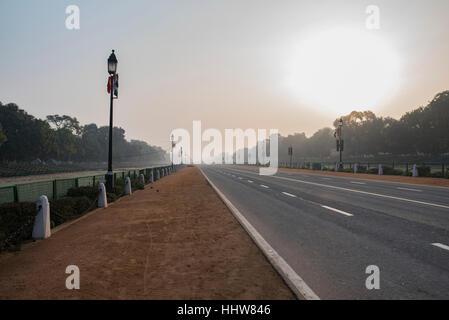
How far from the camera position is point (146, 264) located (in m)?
5.02

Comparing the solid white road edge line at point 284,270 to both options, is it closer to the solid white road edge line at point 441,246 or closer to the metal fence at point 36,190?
the solid white road edge line at point 441,246

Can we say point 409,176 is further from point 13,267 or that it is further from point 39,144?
point 39,144

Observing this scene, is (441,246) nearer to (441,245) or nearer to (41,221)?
(441,245)

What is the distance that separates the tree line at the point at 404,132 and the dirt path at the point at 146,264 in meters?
67.4

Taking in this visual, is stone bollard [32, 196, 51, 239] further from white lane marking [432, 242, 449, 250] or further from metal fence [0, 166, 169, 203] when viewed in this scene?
white lane marking [432, 242, 449, 250]

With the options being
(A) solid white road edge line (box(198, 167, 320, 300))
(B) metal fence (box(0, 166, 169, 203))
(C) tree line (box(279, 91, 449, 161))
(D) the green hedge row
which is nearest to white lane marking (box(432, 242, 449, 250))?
(A) solid white road edge line (box(198, 167, 320, 300))

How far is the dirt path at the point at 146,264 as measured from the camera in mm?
3930

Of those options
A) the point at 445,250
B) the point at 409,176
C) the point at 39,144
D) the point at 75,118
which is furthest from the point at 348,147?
the point at 75,118

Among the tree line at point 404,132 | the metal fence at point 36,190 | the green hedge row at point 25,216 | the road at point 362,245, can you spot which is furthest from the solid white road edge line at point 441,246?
the tree line at point 404,132

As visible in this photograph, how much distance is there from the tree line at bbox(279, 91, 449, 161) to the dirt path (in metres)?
67.4

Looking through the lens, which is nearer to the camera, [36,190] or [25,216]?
[25,216]

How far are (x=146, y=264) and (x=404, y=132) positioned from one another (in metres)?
90.0

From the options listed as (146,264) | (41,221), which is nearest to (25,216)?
(41,221)

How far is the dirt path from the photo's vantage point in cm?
393
